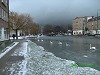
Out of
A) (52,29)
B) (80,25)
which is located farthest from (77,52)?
(52,29)

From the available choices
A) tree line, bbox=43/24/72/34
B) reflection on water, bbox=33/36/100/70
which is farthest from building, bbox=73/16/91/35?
reflection on water, bbox=33/36/100/70

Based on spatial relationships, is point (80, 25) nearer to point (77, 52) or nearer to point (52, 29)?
point (52, 29)

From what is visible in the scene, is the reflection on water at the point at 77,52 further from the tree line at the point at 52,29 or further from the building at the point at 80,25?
the tree line at the point at 52,29

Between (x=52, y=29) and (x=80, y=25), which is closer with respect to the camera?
(x=80, y=25)

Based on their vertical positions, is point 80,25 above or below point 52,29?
above

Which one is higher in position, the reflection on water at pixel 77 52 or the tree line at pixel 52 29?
the tree line at pixel 52 29

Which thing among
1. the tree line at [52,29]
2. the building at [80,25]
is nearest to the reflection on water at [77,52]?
the building at [80,25]

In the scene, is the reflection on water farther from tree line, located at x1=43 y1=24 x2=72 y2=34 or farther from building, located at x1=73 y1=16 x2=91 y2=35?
tree line, located at x1=43 y1=24 x2=72 y2=34

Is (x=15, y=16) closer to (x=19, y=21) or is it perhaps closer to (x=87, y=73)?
(x=19, y=21)

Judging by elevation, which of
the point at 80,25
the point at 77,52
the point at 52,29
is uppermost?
the point at 80,25

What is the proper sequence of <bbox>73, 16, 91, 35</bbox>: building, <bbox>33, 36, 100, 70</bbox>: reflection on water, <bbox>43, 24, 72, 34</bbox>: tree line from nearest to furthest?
<bbox>33, 36, 100, 70</bbox>: reflection on water → <bbox>73, 16, 91, 35</bbox>: building → <bbox>43, 24, 72, 34</bbox>: tree line

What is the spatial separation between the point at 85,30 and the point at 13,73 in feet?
427

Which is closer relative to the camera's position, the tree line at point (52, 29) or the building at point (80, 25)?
the building at point (80, 25)

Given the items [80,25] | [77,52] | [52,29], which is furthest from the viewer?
[52,29]
